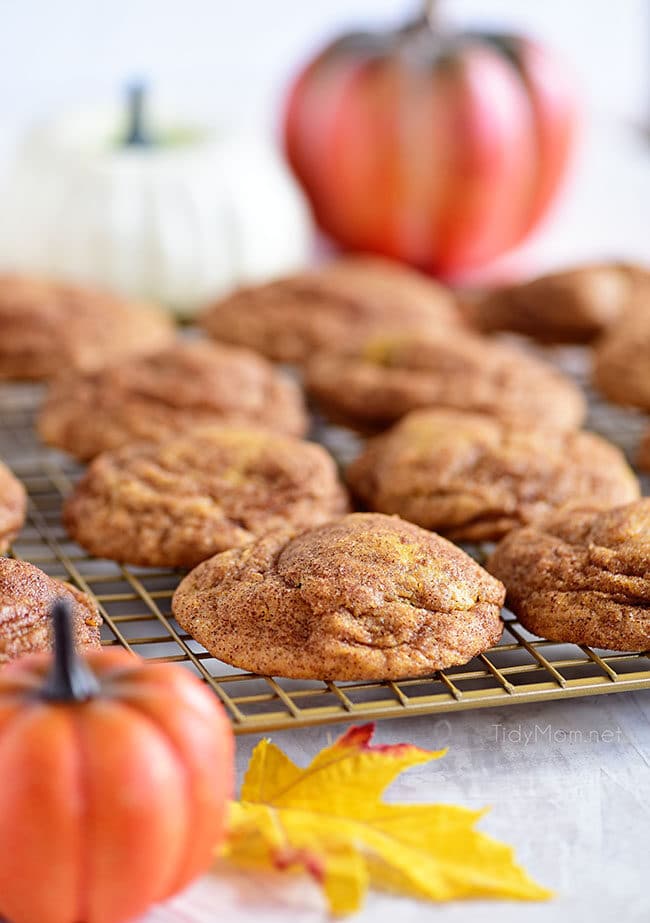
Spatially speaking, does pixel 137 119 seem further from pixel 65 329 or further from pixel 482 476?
pixel 482 476

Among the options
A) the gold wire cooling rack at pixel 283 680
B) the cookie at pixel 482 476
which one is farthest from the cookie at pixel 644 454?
the gold wire cooling rack at pixel 283 680

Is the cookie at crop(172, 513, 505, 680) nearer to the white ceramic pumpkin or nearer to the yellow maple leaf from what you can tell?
the yellow maple leaf

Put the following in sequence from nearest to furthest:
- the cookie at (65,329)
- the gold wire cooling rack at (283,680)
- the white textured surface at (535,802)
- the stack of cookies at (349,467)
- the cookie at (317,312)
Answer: the white textured surface at (535,802) → the gold wire cooling rack at (283,680) → the stack of cookies at (349,467) → the cookie at (65,329) → the cookie at (317,312)

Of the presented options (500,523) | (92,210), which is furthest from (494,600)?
(92,210)

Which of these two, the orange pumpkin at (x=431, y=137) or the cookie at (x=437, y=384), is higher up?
the orange pumpkin at (x=431, y=137)

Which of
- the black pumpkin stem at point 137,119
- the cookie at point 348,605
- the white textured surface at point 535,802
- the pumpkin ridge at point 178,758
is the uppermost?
the black pumpkin stem at point 137,119

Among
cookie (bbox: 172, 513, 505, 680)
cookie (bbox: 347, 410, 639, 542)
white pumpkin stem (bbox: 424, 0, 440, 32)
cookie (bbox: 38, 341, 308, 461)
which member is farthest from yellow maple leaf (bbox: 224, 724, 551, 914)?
white pumpkin stem (bbox: 424, 0, 440, 32)

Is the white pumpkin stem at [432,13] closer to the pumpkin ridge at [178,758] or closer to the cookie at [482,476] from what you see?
the cookie at [482,476]
